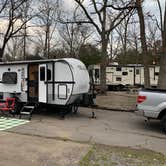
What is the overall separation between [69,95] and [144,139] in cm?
408

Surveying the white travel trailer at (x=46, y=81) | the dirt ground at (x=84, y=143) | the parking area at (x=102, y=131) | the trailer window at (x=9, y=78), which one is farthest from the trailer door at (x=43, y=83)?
the trailer window at (x=9, y=78)

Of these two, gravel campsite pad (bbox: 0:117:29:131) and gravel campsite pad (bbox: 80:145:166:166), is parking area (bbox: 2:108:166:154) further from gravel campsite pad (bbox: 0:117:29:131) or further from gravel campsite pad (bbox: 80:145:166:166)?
gravel campsite pad (bbox: 80:145:166:166)

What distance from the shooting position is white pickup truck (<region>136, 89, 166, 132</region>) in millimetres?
8391

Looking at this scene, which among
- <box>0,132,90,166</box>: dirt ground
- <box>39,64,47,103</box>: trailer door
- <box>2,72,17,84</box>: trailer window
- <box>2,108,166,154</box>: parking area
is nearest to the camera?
<box>0,132,90,166</box>: dirt ground

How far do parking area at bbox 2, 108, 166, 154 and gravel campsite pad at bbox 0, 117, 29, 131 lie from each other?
330 mm

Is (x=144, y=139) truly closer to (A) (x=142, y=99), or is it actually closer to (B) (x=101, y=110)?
(A) (x=142, y=99)

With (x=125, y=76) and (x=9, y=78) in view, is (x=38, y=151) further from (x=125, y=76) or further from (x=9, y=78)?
(x=125, y=76)

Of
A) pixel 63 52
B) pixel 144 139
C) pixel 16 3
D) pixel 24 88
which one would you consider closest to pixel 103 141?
pixel 144 139

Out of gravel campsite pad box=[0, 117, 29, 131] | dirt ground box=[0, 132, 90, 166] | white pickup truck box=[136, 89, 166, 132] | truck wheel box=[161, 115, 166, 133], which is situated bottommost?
dirt ground box=[0, 132, 90, 166]

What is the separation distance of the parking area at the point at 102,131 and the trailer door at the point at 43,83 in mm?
960

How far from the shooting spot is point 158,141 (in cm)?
743

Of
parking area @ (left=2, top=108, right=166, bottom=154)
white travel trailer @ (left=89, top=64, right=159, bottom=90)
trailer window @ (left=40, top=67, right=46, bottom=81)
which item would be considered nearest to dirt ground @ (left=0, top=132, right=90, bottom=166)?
parking area @ (left=2, top=108, right=166, bottom=154)

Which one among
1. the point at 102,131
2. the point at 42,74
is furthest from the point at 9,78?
the point at 102,131

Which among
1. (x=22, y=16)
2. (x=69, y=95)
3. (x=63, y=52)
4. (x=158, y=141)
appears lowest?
(x=158, y=141)
